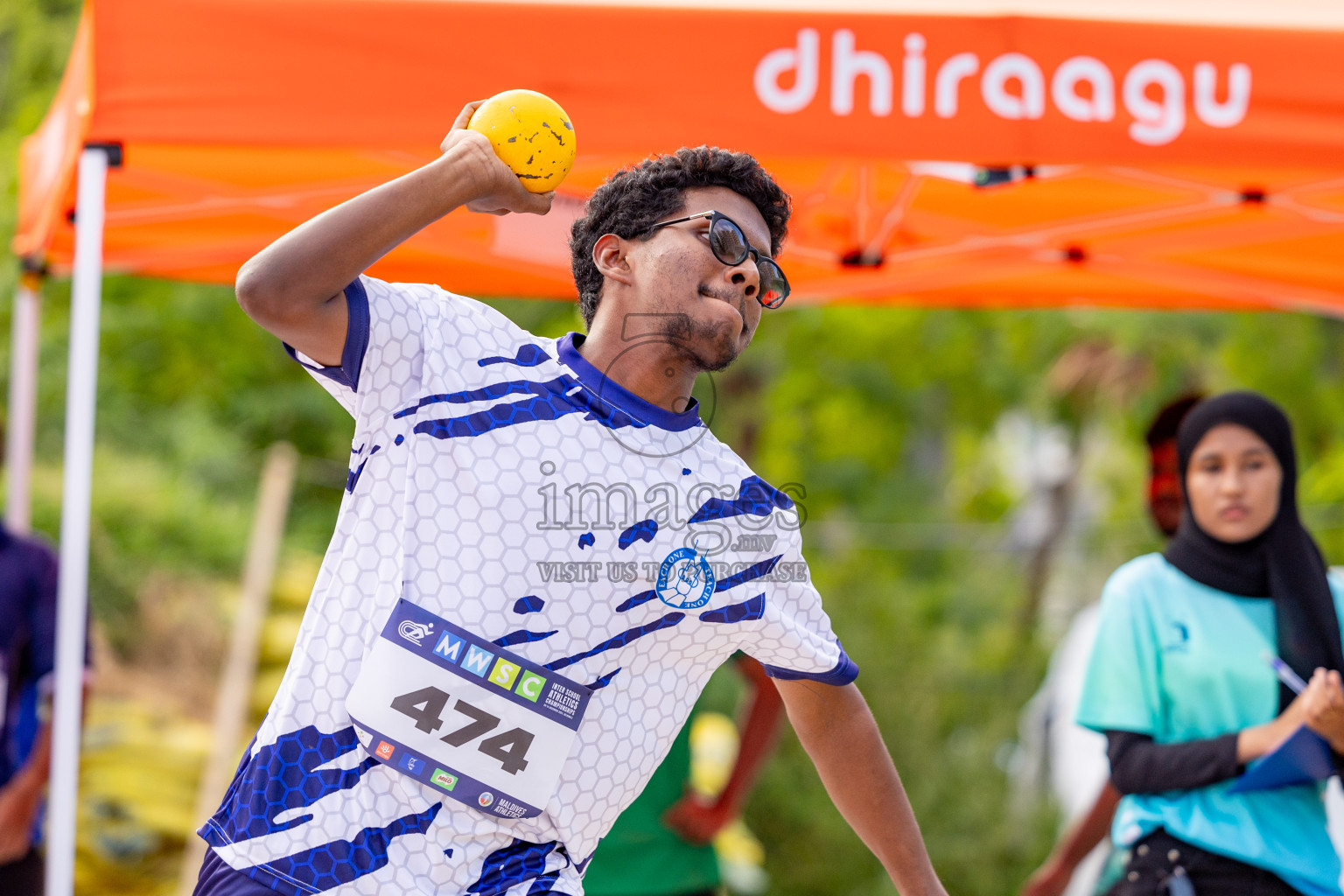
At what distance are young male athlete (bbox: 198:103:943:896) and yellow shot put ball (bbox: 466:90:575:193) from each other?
0.10ft

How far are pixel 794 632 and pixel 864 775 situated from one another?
317 millimetres

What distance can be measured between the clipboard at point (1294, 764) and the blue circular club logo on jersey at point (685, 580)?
1.53 metres

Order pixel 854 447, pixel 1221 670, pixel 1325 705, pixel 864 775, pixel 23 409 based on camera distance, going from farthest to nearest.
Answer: pixel 854 447 → pixel 23 409 → pixel 1221 670 → pixel 1325 705 → pixel 864 775

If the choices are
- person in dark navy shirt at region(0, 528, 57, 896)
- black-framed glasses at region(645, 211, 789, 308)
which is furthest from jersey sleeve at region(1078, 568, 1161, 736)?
person in dark navy shirt at region(0, 528, 57, 896)

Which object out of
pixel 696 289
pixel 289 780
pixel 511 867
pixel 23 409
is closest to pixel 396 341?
pixel 696 289

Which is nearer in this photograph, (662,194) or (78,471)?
(662,194)

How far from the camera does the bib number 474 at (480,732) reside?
5.57ft

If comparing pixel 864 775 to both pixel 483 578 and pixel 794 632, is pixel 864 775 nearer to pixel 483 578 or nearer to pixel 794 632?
pixel 794 632

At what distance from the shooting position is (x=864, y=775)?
2098mm

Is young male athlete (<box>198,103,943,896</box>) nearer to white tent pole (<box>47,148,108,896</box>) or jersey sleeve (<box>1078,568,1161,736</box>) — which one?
white tent pole (<box>47,148,108,896</box>)

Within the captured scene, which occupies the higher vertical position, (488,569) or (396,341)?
(396,341)

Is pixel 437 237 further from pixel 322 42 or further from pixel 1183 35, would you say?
pixel 1183 35

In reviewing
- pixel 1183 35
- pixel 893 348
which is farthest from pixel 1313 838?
pixel 893 348

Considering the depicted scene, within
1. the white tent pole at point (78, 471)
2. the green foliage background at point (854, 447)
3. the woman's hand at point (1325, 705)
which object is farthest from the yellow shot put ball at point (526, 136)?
the green foliage background at point (854, 447)
